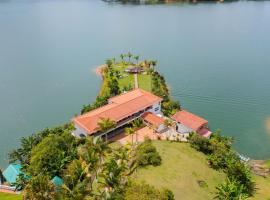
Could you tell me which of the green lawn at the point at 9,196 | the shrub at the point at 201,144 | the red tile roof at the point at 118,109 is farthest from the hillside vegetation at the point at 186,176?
the green lawn at the point at 9,196

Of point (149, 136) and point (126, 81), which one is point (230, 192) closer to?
point (149, 136)

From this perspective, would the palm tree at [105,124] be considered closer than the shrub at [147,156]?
No

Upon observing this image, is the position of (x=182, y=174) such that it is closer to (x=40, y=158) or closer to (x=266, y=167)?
(x=266, y=167)

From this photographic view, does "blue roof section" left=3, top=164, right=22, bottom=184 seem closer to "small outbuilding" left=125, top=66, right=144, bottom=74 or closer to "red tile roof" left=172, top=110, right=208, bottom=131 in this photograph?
"red tile roof" left=172, top=110, right=208, bottom=131

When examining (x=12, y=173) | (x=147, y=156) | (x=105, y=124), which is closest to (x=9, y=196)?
(x=12, y=173)

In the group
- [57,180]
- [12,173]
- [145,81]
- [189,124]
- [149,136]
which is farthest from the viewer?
[145,81]

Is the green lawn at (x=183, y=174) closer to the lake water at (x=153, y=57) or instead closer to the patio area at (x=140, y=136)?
the patio area at (x=140, y=136)

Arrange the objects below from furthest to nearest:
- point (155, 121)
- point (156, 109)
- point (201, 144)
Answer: point (156, 109) → point (155, 121) → point (201, 144)
